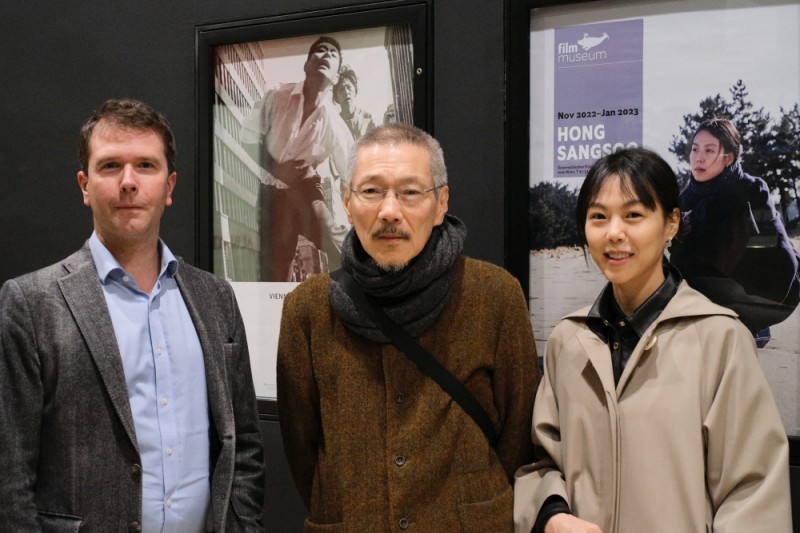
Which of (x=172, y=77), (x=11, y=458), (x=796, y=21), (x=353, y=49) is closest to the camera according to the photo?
(x=11, y=458)

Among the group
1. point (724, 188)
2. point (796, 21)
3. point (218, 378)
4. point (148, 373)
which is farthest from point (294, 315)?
point (796, 21)

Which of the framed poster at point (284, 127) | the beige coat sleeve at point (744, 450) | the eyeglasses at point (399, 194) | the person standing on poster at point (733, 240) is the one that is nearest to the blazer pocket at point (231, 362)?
the eyeglasses at point (399, 194)

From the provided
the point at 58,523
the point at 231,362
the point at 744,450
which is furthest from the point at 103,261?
the point at 744,450

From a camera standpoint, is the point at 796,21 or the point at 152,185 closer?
the point at 152,185

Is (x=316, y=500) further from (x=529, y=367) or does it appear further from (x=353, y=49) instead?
(x=353, y=49)

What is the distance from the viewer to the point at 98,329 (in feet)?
5.98

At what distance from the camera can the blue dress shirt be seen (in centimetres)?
184

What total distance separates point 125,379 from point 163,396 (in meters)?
0.10

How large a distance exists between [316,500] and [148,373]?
0.55 m

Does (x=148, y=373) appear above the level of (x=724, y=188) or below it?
below

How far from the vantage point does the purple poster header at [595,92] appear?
2.51 metres

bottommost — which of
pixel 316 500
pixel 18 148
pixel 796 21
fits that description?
pixel 316 500

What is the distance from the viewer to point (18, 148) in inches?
137

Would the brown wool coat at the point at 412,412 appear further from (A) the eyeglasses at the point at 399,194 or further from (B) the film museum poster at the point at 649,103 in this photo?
(B) the film museum poster at the point at 649,103
